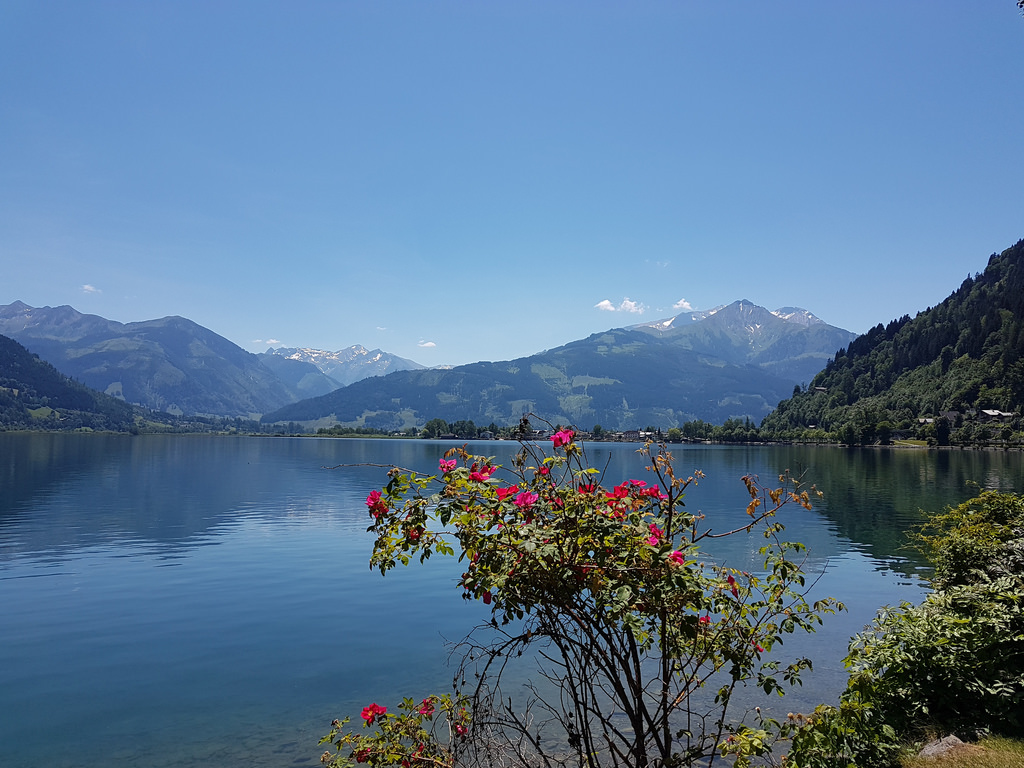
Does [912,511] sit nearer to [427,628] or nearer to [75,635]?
[427,628]

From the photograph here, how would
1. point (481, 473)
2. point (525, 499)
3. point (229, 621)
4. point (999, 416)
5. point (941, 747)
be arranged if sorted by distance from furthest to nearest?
point (999, 416)
point (229, 621)
point (941, 747)
point (481, 473)
point (525, 499)

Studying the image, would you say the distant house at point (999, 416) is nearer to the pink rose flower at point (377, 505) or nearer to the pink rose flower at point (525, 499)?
the pink rose flower at point (525, 499)

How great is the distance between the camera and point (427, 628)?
77.7ft

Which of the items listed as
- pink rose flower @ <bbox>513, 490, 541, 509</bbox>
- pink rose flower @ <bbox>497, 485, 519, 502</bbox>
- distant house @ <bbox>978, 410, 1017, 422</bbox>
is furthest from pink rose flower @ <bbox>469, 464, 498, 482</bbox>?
distant house @ <bbox>978, 410, 1017, 422</bbox>

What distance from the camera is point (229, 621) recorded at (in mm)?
24516

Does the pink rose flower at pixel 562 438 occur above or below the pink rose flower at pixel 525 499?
above

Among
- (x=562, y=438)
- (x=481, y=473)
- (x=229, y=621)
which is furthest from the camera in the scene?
(x=229, y=621)

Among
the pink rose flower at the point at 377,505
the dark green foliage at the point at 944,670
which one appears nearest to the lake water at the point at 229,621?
the dark green foliage at the point at 944,670

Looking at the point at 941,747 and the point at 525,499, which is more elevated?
the point at 525,499

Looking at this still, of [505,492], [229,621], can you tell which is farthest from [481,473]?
[229,621]

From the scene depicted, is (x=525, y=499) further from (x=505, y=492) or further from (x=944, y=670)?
(x=944, y=670)

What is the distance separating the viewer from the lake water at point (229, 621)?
15227mm

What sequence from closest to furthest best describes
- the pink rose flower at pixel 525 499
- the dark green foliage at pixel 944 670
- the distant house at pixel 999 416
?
the pink rose flower at pixel 525 499, the dark green foliage at pixel 944 670, the distant house at pixel 999 416

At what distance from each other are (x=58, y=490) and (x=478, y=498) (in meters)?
79.0
